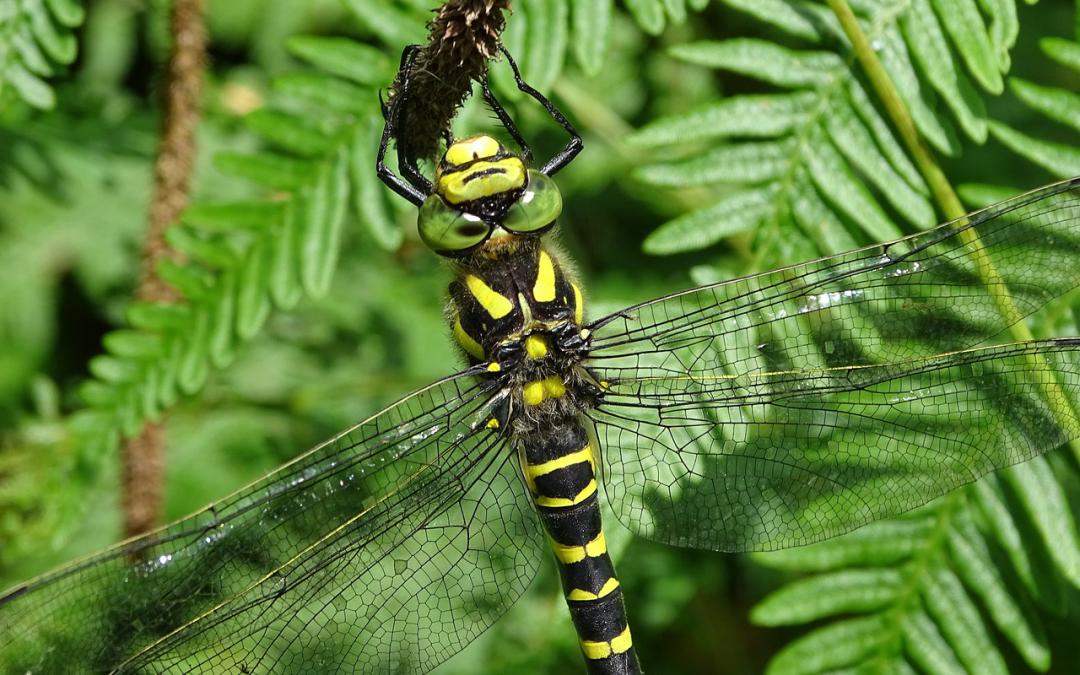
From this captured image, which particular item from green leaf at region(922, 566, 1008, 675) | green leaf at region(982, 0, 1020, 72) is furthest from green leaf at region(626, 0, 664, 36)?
green leaf at region(922, 566, 1008, 675)

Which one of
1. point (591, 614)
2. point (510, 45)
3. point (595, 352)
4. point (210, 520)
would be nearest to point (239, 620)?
point (210, 520)

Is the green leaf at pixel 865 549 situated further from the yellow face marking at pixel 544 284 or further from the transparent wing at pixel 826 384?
the yellow face marking at pixel 544 284

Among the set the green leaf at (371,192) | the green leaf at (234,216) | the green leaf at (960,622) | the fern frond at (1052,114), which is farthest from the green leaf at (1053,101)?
the green leaf at (234,216)

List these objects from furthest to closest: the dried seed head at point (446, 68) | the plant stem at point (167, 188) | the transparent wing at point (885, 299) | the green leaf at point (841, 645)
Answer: the plant stem at point (167, 188), the green leaf at point (841, 645), the transparent wing at point (885, 299), the dried seed head at point (446, 68)

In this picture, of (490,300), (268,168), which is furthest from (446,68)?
(268,168)

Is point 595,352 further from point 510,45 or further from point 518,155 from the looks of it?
point 510,45
